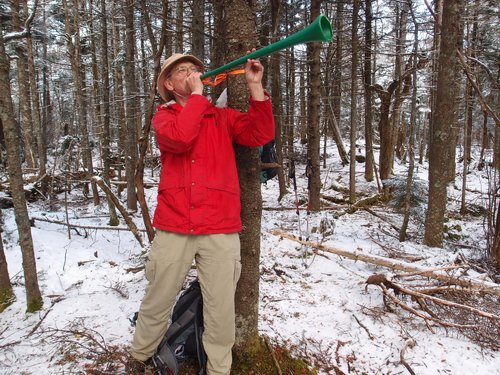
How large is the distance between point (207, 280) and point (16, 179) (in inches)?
108

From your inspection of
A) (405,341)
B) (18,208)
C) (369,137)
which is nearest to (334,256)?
(405,341)

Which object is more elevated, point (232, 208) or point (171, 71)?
point (171, 71)

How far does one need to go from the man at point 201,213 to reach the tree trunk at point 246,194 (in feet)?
0.56

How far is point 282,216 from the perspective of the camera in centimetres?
888

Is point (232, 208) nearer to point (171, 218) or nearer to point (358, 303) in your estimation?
point (171, 218)

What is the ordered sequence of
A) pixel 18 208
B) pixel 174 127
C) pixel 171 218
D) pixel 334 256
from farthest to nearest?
1. pixel 334 256
2. pixel 18 208
3. pixel 171 218
4. pixel 174 127

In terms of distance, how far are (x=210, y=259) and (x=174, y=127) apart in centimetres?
90

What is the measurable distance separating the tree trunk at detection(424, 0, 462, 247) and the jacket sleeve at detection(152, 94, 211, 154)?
552cm

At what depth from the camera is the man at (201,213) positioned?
2.11 meters

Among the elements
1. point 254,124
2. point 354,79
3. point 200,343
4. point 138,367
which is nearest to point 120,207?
point 138,367

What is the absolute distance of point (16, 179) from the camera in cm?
353

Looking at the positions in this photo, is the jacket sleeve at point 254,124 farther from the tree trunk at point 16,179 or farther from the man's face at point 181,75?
the tree trunk at point 16,179

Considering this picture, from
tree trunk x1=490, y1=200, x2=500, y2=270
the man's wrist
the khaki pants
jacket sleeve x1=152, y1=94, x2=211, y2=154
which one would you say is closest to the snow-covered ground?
tree trunk x1=490, y1=200, x2=500, y2=270

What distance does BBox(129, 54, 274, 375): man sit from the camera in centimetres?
211
